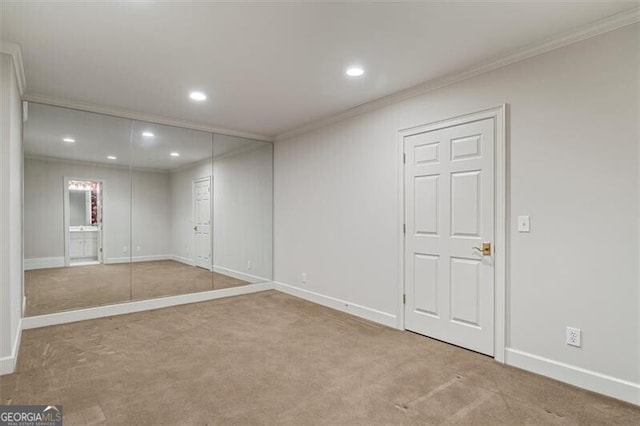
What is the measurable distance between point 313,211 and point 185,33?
2.87m

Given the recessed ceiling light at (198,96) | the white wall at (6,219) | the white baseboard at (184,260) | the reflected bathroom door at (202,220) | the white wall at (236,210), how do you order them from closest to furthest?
the white wall at (6,219), the recessed ceiling light at (198,96), the white baseboard at (184,260), the white wall at (236,210), the reflected bathroom door at (202,220)

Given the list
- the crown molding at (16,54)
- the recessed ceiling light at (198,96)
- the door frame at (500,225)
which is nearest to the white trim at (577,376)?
the door frame at (500,225)

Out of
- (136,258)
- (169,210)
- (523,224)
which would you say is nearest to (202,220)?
(169,210)

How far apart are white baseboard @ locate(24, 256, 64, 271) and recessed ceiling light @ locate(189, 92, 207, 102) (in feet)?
8.17

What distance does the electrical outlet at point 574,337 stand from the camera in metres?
2.42

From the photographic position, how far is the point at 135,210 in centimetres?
452

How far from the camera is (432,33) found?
246cm

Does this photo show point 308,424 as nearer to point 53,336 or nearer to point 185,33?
point 185,33

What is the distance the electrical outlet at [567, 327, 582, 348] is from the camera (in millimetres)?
2425

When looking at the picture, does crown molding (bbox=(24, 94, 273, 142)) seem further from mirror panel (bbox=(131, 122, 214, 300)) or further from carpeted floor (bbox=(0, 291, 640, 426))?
carpeted floor (bbox=(0, 291, 640, 426))

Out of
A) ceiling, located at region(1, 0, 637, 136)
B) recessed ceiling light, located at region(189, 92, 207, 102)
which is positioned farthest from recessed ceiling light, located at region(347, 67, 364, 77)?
recessed ceiling light, located at region(189, 92, 207, 102)

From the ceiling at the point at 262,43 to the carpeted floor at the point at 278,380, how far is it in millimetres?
2544

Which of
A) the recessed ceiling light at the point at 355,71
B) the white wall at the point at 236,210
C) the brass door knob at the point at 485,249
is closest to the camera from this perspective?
the brass door knob at the point at 485,249

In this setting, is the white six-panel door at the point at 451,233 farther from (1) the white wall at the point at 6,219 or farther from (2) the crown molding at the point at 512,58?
(1) the white wall at the point at 6,219
